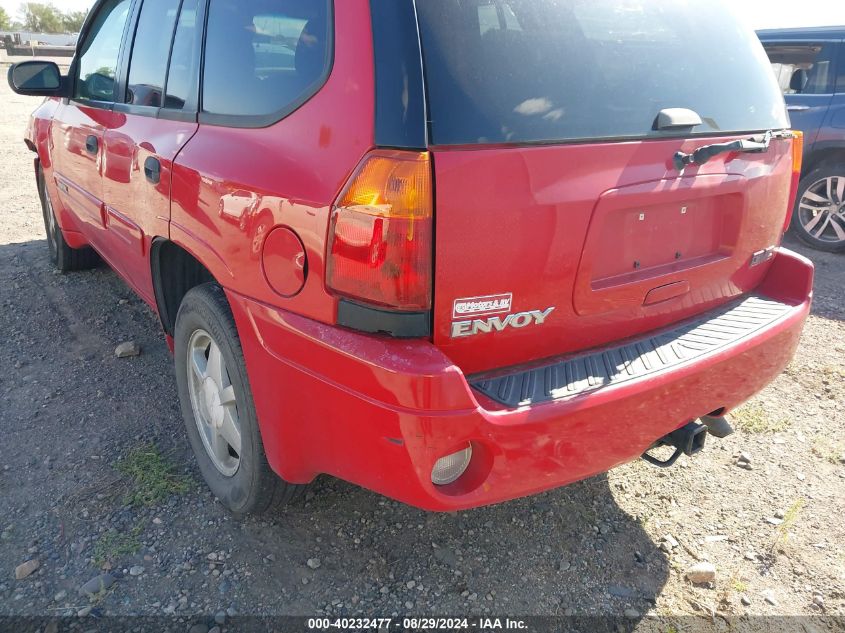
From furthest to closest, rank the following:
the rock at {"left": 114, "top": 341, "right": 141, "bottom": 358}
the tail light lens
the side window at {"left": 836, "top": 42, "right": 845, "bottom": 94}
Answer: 1. the side window at {"left": 836, "top": 42, "right": 845, "bottom": 94}
2. the rock at {"left": 114, "top": 341, "right": 141, "bottom": 358}
3. the tail light lens

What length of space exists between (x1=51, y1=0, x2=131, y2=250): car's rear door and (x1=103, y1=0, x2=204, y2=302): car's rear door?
0.17 m

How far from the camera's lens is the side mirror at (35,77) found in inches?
139

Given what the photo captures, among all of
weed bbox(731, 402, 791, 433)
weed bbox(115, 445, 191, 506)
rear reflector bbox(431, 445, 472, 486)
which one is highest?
rear reflector bbox(431, 445, 472, 486)

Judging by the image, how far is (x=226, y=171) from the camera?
2.05 meters

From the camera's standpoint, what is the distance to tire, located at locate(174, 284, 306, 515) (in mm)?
2213

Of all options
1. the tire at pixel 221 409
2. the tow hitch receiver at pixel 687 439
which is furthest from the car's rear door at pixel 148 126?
the tow hitch receiver at pixel 687 439

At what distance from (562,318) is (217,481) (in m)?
1.49

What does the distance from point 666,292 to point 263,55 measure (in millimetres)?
1512

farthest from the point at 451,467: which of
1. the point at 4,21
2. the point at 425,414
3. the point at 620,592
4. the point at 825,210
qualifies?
the point at 4,21

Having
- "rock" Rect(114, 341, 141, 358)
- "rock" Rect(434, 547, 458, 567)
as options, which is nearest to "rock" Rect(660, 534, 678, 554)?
"rock" Rect(434, 547, 458, 567)

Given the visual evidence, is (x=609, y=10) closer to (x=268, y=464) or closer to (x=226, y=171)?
(x=226, y=171)

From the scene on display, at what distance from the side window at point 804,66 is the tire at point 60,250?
5.89m

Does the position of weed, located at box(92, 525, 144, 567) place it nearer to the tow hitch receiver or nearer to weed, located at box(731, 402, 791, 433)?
the tow hitch receiver

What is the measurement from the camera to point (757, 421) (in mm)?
3244
